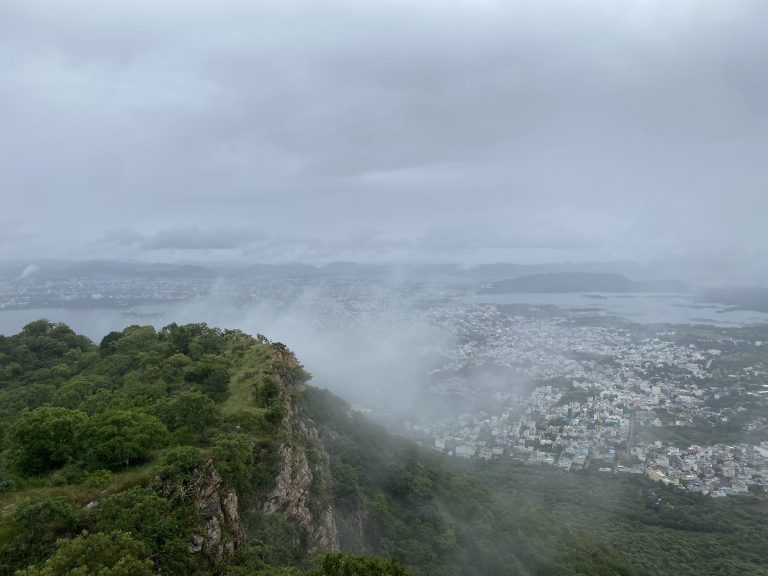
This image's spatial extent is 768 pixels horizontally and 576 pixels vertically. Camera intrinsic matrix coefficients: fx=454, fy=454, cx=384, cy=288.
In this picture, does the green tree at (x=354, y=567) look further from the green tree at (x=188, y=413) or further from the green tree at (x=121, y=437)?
the green tree at (x=188, y=413)

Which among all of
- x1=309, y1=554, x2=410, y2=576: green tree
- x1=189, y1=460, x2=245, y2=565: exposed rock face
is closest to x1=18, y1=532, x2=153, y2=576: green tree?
x1=189, y1=460, x2=245, y2=565: exposed rock face

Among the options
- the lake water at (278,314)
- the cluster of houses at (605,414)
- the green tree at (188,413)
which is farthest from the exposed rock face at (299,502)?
the lake water at (278,314)

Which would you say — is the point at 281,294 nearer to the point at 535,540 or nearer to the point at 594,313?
the point at 594,313

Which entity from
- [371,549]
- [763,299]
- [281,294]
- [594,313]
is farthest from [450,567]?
[763,299]

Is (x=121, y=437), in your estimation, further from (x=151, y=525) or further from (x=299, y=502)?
(x=299, y=502)

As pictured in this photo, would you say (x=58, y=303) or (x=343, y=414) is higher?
(x=58, y=303)

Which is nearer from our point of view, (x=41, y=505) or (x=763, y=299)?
(x=41, y=505)
